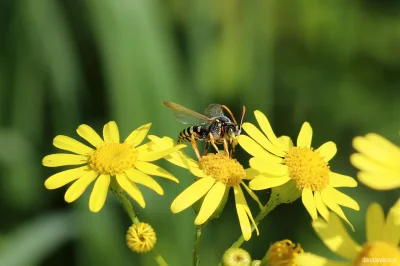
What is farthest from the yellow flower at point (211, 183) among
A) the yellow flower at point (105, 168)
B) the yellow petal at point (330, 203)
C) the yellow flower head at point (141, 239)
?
the yellow petal at point (330, 203)

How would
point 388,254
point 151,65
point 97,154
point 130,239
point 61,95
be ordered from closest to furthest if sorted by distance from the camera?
point 388,254, point 130,239, point 97,154, point 151,65, point 61,95

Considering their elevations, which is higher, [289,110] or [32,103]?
[32,103]

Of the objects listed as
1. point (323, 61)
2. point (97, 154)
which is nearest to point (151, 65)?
point (323, 61)

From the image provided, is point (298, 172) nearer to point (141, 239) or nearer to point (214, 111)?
point (141, 239)

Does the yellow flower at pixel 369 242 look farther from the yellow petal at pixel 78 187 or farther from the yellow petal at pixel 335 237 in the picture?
the yellow petal at pixel 78 187

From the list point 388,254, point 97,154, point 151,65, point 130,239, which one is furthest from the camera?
point 151,65

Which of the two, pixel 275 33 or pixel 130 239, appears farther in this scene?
pixel 275 33

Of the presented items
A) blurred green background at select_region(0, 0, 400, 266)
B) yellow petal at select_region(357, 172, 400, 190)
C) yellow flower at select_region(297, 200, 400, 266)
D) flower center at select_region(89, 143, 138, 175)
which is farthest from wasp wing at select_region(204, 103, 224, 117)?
yellow petal at select_region(357, 172, 400, 190)

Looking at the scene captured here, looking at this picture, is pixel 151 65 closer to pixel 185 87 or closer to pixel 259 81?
pixel 185 87
